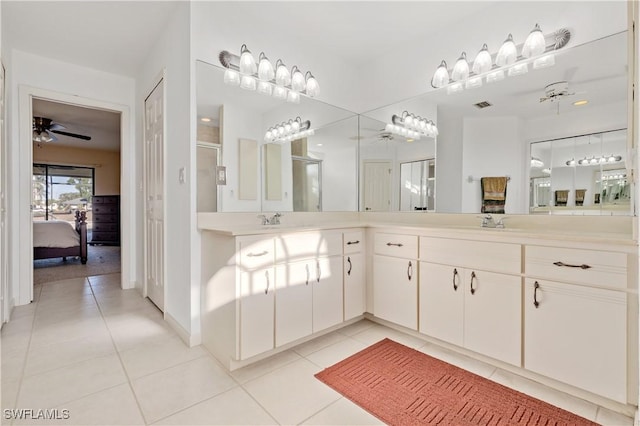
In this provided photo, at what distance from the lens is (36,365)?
1.81 metres

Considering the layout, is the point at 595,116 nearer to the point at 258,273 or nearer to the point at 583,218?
the point at 583,218

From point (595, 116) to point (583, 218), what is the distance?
65 cm

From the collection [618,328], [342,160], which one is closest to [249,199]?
[342,160]

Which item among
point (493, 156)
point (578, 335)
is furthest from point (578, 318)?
point (493, 156)

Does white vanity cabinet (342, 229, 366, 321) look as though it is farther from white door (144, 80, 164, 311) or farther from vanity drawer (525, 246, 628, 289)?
white door (144, 80, 164, 311)

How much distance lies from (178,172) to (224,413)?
5.52 feet

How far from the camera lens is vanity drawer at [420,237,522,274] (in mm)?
1734

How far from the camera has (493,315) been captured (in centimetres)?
179

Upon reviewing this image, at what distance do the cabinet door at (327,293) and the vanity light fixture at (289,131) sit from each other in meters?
1.20

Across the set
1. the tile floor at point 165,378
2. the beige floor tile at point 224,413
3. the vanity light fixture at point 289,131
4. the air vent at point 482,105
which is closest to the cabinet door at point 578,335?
the tile floor at point 165,378

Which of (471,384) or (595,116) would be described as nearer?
(471,384)

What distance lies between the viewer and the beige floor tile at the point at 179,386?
1456mm

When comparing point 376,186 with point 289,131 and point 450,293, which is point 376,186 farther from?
point 450,293

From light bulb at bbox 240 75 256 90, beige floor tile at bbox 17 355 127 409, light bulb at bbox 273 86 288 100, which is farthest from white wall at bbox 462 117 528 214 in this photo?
beige floor tile at bbox 17 355 127 409
